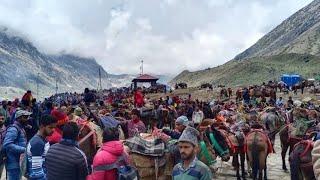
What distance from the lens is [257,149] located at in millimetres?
11953

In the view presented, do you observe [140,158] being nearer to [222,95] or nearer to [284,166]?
[284,166]

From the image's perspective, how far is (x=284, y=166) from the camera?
14.4m

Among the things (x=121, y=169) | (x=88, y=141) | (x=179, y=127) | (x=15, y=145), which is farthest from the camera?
(x=88, y=141)

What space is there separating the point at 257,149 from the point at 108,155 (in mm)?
6711

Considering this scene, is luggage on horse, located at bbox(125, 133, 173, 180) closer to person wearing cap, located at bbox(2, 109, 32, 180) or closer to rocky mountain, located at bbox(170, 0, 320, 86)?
person wearing cap, located at bbox(2, 109, 32, 180)

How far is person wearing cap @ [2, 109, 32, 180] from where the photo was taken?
7.99m

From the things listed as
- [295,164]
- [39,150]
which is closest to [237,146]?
[295,164]

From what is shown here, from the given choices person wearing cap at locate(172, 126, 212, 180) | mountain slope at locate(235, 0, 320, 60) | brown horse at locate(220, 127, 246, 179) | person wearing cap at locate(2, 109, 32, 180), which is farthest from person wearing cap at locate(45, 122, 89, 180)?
mountain slope at locate(235, 0, 320, 60)

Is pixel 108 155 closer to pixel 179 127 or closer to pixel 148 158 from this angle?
pixel 148 158

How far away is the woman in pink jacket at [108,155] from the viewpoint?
5.93 metres

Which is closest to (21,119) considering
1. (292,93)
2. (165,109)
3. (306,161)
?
(306,161)

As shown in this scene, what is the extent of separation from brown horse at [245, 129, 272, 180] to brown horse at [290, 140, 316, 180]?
3.41 meters

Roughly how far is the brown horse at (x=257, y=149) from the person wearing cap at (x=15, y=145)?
575cm

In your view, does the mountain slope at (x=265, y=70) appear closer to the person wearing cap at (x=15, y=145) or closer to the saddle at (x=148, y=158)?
the saddle at (x=148, y=158)
